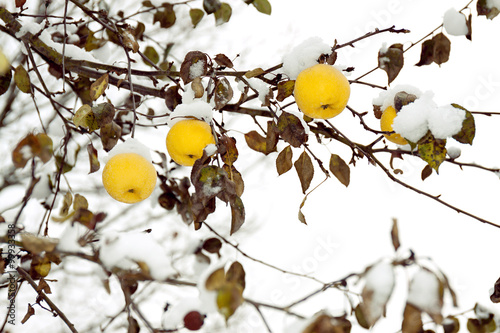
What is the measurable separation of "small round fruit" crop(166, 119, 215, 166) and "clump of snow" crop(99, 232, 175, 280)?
57 centimetres

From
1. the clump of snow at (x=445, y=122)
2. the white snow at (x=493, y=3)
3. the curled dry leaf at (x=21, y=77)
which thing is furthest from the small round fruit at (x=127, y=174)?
the white snow at (x=493, y=3)

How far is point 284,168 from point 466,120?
0.69m

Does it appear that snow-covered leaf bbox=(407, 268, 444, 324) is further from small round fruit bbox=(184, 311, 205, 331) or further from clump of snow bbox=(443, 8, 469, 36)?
clump of snow bbox=(443, 8, 469, 36)

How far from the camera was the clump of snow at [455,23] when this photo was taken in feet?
4.41

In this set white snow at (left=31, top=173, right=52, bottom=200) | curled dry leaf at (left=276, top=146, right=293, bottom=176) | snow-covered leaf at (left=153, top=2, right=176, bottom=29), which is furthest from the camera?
snow-covered leaf at (left=153, top=2, right=176, bottom=29)

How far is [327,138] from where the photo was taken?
73.6 inches

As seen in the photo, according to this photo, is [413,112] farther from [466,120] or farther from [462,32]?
[462,32]

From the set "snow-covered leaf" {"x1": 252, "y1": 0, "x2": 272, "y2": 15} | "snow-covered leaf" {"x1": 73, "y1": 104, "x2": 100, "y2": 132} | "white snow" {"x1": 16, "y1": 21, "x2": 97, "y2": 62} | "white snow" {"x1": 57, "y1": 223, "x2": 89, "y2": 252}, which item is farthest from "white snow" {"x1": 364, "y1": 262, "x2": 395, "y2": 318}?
"white snow" {"x1": 16, "y1": 21, "x2": 97, "y2": 62}

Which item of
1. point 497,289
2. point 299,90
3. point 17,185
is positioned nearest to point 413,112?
point 299,90

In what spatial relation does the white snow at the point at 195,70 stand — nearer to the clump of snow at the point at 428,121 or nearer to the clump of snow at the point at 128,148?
the clump of snow at the point at 128,148

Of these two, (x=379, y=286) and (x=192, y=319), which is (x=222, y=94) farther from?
(x=379, y=286)

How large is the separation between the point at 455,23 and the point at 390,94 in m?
0.34

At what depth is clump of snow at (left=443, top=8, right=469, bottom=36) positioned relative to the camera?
4.41 feet

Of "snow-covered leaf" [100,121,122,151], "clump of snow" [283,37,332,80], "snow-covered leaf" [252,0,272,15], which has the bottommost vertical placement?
"snow-covered leaf" [100,121,122,151]
